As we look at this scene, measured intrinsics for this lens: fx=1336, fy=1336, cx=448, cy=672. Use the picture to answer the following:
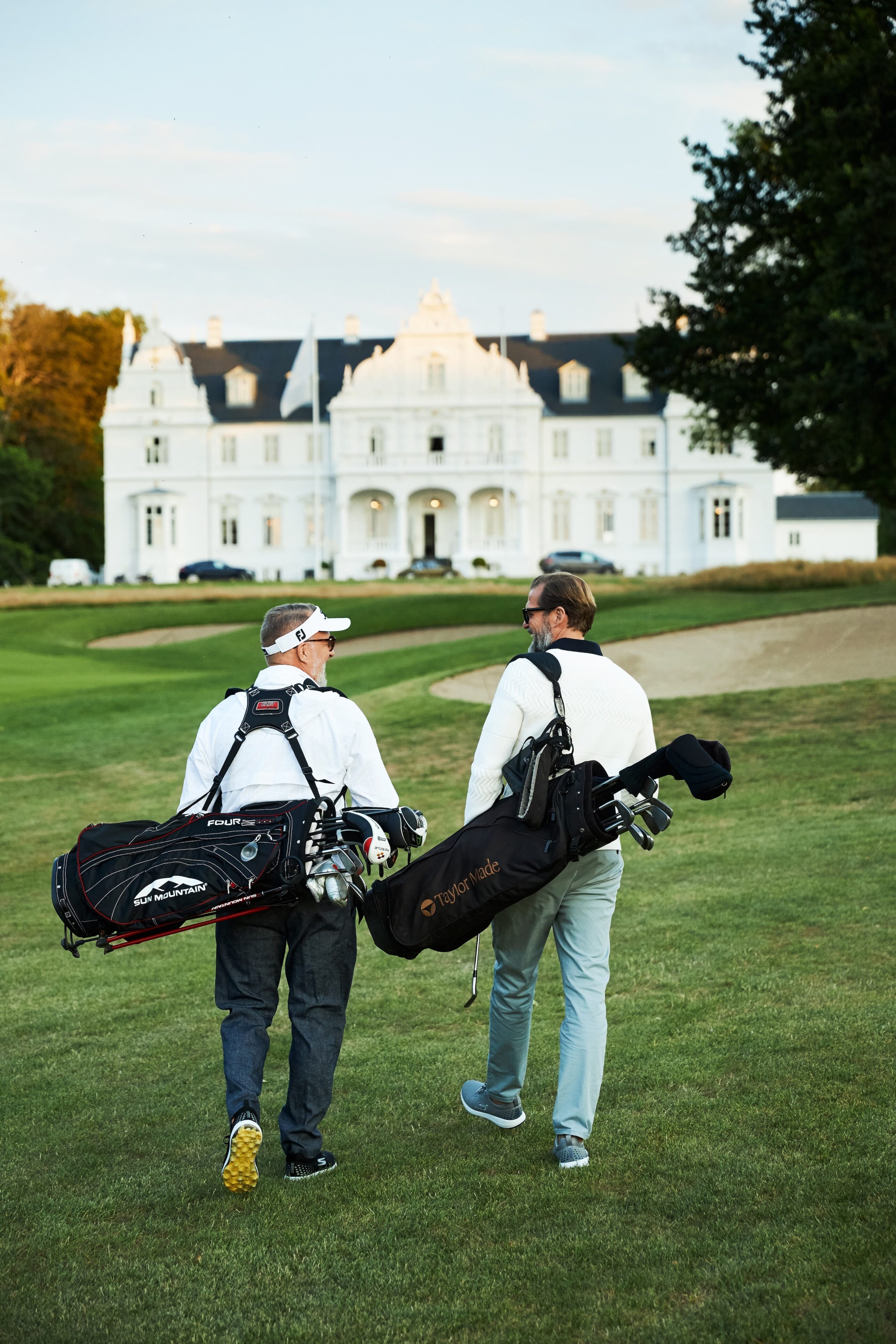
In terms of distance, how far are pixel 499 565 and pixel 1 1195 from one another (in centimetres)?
5983

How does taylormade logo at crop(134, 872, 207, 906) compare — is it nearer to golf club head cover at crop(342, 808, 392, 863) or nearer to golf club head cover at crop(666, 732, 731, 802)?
golf club head cover at crop(342, 808, 392, 863)

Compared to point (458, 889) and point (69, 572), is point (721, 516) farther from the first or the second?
point (458, 889)

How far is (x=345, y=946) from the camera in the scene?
455 cm

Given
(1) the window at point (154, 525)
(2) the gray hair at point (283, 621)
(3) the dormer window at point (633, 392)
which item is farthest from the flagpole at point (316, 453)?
(2) the gray hair at point (283, 621)

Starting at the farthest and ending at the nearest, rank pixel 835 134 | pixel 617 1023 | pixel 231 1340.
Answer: pixel 835 134, pixel 617 1023, pixel 231 1340

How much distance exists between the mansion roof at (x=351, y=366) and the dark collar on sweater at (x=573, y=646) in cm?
6253

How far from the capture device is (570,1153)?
4465 mm

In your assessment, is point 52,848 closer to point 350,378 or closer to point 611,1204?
point 611,1204

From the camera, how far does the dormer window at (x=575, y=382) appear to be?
2640 inches

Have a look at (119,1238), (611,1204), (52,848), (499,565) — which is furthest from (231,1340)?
(499,565)

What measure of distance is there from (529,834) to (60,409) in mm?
71157

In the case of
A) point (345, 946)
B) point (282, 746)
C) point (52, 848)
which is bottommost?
point (52, 848)

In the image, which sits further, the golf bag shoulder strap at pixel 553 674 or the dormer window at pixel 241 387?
the dormer window at pixel 241 387

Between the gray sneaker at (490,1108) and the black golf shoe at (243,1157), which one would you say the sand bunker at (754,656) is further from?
the black golf shoe at (243,1157)
